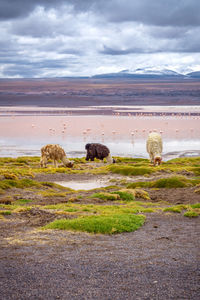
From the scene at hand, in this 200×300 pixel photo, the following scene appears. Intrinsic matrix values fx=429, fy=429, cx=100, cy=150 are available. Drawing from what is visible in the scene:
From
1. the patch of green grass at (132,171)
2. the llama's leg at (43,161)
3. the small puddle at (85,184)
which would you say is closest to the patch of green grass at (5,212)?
the small puddle at (85,184)

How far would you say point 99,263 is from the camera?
33.9 feet

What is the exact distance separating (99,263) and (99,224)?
375cm

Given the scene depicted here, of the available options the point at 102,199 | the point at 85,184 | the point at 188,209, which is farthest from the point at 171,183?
the point at 188,209

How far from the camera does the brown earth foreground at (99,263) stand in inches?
338

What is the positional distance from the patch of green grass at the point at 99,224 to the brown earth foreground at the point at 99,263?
0.40 metres

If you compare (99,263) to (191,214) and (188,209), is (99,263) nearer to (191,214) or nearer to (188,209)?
(191,214)

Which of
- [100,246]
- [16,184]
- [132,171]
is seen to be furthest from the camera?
[132,171]

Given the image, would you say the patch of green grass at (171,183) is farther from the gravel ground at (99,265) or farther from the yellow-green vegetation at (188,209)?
the gravel ground at (99,265)

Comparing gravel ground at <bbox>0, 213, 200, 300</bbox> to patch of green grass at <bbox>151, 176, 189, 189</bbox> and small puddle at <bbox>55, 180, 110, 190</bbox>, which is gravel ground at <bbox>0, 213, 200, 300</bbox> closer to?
patch of green grass at <bbox>151, 176, 189, 189</bbox>

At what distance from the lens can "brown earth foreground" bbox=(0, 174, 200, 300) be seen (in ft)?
28.1

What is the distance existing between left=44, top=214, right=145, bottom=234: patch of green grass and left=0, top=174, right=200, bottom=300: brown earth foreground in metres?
0.40

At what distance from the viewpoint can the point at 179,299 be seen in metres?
8.20

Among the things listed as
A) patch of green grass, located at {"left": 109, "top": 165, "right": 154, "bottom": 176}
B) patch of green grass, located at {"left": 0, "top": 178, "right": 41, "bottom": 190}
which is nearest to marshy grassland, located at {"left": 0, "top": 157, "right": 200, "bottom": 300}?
patch of green grass, located at {"left": 0, "top": 178, "right": 41, "bottom": 190}

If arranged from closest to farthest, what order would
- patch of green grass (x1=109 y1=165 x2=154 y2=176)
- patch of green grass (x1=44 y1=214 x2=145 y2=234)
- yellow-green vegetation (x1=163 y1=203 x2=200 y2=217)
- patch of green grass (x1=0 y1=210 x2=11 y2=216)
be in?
patch of green grass (x1=44 y1=214 x2=145 y2=234) < patch of green grass (x1=0 y1=210 x2=11 y2=216) < yellow-green vegetation (x1=163 y1=203 x2=200 y2=217) < patch of green grass (x1=109 y1=165 x2=154 y2=176)
